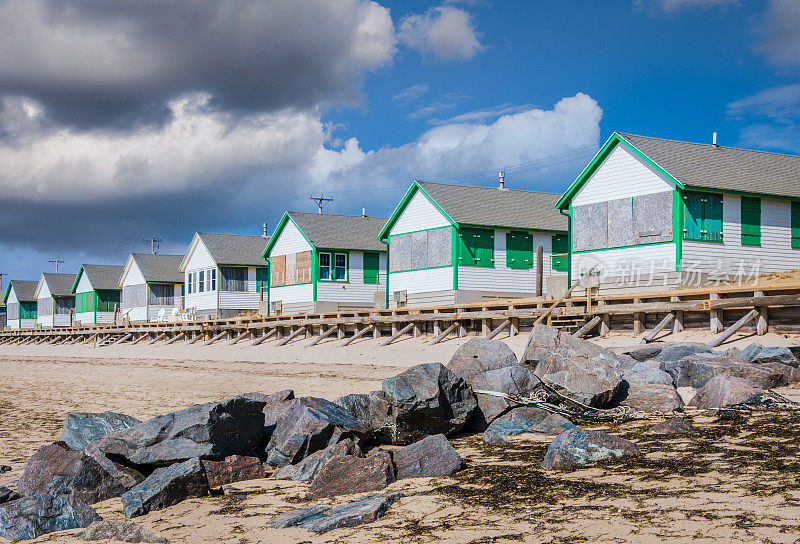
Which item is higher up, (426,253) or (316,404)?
(426,253)

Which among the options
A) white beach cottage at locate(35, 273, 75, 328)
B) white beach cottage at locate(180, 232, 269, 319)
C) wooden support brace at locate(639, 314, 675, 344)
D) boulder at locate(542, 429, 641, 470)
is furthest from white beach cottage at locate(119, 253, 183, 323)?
boulder at locate(542, 429, 641, 470)

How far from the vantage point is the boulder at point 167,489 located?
6.57 m

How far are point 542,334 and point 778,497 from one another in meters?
7.15

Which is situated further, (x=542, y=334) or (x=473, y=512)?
(x=542, y=334)

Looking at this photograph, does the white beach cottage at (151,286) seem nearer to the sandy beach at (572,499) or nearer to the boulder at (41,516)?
the sandy beach at (572,499)

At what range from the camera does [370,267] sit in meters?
40.6

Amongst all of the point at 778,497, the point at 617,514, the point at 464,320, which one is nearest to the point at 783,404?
the point at 778,497

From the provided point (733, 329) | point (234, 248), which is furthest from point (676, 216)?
point (234, 248)

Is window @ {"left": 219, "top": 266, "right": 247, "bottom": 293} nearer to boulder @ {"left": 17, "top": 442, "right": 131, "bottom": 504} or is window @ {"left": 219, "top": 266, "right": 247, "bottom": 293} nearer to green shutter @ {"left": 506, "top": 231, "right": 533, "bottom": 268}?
green shutter @ {"left": 506, "top": 231, "right": 533, "bottom": 268}

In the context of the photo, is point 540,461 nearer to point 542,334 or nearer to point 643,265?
point 542,334

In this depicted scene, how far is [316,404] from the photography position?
896cm

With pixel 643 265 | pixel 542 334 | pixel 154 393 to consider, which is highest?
pixel 643 265

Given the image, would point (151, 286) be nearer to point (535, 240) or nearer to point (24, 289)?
point (24, 289)

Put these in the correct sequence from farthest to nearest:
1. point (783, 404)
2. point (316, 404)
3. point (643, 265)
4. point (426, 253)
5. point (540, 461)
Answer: point (426, 253)
point (643, 265)
point (783, 404)
point (316, 404)
point (540, 461)
